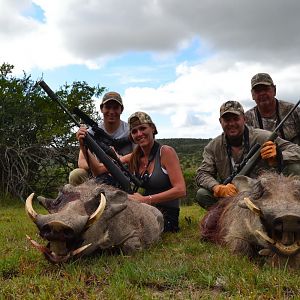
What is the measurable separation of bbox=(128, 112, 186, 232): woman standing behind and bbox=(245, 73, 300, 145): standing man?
1337 millimetres

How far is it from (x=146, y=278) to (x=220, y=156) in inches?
107

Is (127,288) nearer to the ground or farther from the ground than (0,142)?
nearer to the ground

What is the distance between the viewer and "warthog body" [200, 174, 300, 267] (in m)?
3.12

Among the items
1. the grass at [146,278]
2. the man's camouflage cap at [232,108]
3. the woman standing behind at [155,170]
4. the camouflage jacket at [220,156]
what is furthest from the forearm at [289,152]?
the grass at [146,278]

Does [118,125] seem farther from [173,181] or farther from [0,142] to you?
[0,142]

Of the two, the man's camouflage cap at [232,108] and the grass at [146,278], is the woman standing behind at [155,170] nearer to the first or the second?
the man's camouflage cap at [232,108]

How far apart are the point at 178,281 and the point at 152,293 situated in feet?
0.92

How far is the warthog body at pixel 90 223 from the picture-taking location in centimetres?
347

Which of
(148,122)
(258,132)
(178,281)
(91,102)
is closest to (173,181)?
(148,122)

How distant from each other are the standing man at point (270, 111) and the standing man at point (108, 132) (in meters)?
1.68

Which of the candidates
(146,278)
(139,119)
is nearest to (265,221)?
(146,278)

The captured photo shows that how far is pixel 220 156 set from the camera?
5656 mm

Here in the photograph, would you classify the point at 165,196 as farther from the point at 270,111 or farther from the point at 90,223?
the point at 90,223

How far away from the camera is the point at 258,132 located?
216 inches
